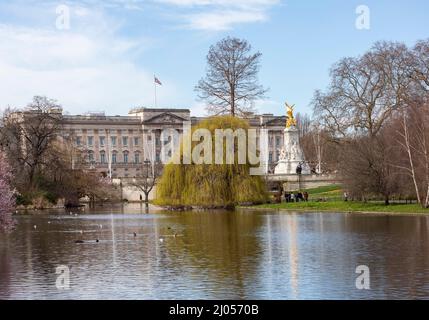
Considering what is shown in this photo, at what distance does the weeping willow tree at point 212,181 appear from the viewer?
6097 centimetres

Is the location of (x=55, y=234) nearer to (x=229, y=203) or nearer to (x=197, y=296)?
(x=197, y=296)

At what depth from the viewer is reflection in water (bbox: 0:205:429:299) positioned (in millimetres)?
18766

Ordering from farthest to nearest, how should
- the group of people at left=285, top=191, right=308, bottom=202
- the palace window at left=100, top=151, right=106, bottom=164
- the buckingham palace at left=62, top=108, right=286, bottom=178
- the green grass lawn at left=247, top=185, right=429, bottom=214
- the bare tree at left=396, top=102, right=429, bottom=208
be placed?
the palace window at left=100, top=151, right=106, bottom=164 < the buckingham palace at left=62, top=108, right=286, bottom=178 < the group of people at left=285, top=191, right=308, bottom=202 < the green grass lawn at left=247, top=185, right=429, bottom=214 < the bare tree at left=396, top=102, right=429, bottom=208

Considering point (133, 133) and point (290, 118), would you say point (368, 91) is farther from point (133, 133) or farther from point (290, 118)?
point (133, 133)

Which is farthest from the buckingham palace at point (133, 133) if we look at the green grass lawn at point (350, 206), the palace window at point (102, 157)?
the green grass lawn at point (350, 206)

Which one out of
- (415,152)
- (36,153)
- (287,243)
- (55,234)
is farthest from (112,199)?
(287,243)

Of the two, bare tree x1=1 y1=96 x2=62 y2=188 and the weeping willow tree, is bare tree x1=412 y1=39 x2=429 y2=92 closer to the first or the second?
the weeping willow tree

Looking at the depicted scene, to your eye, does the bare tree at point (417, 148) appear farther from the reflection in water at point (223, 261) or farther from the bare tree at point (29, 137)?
the bare tree at point (29, 137)

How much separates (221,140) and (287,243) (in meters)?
32.1

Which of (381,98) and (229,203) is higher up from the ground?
(381,98)

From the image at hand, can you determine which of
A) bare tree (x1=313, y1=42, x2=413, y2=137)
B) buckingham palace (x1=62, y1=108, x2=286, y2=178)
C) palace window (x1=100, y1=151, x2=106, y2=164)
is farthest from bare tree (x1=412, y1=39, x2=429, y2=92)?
palace window (x1=100, y1=151, x2=106, y2=164)

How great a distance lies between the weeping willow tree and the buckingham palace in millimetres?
84454

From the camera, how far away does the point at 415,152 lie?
4959 cm
